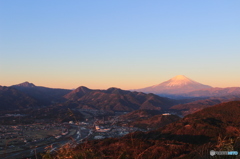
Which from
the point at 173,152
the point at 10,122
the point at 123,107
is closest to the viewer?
the point at 173,152

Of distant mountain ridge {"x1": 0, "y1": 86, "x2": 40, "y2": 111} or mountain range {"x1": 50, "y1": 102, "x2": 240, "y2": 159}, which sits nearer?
mountain range {"x1": 50, "y1": 102, "x2": 240, "y2": 159}

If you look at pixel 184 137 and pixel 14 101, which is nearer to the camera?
pixel 184 137

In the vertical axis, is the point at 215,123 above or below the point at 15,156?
above

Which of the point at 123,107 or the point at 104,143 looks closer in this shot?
the point at 104,143

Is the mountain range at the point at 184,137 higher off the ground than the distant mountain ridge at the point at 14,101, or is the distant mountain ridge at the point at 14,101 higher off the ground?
the distant mountain ridge at the point at 14,101

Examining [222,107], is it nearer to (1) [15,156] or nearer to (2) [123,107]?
(1) [15,156]

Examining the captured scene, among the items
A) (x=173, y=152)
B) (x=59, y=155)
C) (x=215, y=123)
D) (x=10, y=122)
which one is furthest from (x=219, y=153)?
(x=10, y=122)

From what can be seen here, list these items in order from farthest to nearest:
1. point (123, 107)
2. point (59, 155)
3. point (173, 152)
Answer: point (123, 107)
point (173, 152)
point (59, 155)

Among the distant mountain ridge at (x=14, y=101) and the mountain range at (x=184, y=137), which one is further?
the distant mountain ridge at (x=14, y=101)

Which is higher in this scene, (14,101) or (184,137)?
(14,101)

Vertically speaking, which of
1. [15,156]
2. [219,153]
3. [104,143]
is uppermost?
[219,153]

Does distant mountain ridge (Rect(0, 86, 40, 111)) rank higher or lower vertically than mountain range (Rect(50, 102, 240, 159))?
higher
